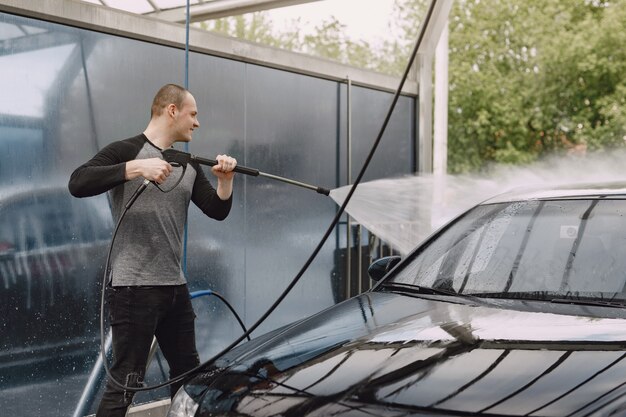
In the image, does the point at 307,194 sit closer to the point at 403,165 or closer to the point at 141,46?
the point at 403,165

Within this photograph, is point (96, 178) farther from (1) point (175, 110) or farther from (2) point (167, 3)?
(2) point (167, 3)

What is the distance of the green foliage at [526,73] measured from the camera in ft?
103

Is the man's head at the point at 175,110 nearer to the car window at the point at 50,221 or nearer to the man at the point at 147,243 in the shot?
the man at the point at 147,243

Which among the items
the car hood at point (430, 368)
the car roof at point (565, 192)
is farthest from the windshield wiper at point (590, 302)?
the car roof at point (565, 192)

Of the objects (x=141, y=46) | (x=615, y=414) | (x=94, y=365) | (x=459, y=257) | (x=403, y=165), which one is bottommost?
(x=94, y=365)

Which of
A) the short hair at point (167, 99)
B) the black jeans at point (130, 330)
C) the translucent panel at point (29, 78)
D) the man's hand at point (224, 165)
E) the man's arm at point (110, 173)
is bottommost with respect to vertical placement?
the black jeans at point (130, 330)

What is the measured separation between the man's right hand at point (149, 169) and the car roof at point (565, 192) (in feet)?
5.23

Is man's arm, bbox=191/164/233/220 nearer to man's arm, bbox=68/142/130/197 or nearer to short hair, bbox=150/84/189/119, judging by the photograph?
short hair, bbox=150/84/189/119

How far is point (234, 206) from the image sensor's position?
6727 mm

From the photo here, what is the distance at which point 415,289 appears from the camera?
13.5 feet

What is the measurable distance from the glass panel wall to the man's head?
3.30 ft

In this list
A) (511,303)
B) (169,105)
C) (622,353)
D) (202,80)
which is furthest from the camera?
(202,80)

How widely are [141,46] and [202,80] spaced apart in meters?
0.61

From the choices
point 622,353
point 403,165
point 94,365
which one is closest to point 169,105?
point 94,365
